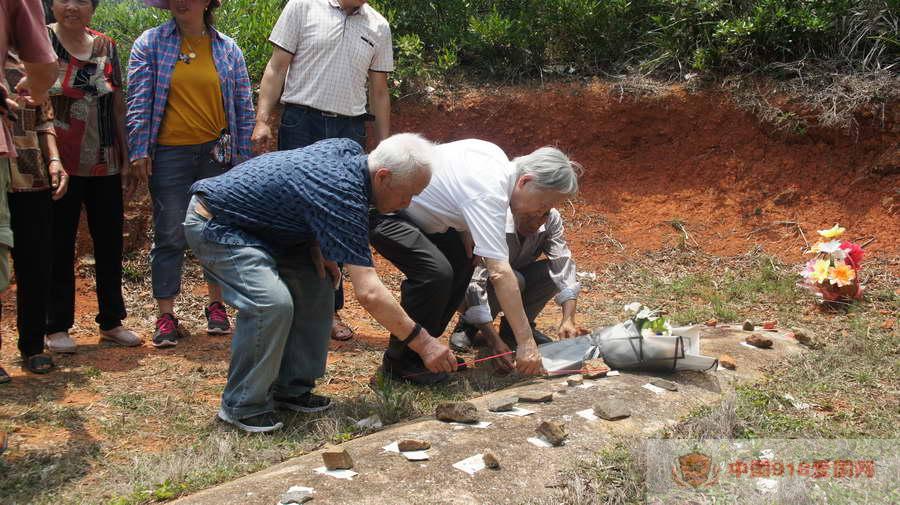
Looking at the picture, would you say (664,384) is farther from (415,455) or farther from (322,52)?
(322,52)

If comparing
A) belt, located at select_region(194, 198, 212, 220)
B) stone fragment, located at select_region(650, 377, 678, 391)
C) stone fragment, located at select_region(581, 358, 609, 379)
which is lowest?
stone fragment, located at select_region(581, 358, 609, 379)

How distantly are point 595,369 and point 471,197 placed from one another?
1.09 meters

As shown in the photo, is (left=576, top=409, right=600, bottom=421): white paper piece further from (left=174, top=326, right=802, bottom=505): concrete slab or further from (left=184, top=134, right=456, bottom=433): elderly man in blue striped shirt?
(left=184, top=134, right=456, bottom=433): elderly man in blue striped shirt

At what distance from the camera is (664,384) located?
155 inches

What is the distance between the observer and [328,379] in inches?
176

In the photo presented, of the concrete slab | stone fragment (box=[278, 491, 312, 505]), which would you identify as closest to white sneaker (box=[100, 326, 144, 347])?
the concrete slab

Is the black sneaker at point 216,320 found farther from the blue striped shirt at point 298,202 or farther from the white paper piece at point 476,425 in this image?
the white paper piece at point 476,425

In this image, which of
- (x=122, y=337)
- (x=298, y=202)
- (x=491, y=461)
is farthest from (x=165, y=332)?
(x=491, y=461)

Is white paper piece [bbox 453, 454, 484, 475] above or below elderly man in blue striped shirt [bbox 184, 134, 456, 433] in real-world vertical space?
below

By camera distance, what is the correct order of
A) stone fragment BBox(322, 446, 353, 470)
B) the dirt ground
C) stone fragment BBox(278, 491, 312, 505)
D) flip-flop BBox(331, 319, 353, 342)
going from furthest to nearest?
the dirt ground, flip-flop BBox(331, 319, 353, 342), stone fragment BBox(322, 446, 353, 470), stone fragment BBox(278, 491, 312, 505)

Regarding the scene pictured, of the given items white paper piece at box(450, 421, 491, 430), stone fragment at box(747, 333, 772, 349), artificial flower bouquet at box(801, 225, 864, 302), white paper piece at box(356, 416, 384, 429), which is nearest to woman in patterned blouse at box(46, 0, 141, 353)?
white paper piece at box(356, 416, 384, 429)

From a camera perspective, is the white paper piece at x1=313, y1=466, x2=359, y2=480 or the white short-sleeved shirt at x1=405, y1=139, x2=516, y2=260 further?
the white short-sleeved shirt at x1=405, y1=139, x2=516, y2=260

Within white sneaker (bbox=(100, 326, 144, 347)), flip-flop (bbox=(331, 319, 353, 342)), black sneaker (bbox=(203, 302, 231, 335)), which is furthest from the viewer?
flip-flop (bbox=(331, 319, 353, 342))

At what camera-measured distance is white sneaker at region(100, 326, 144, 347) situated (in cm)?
482
